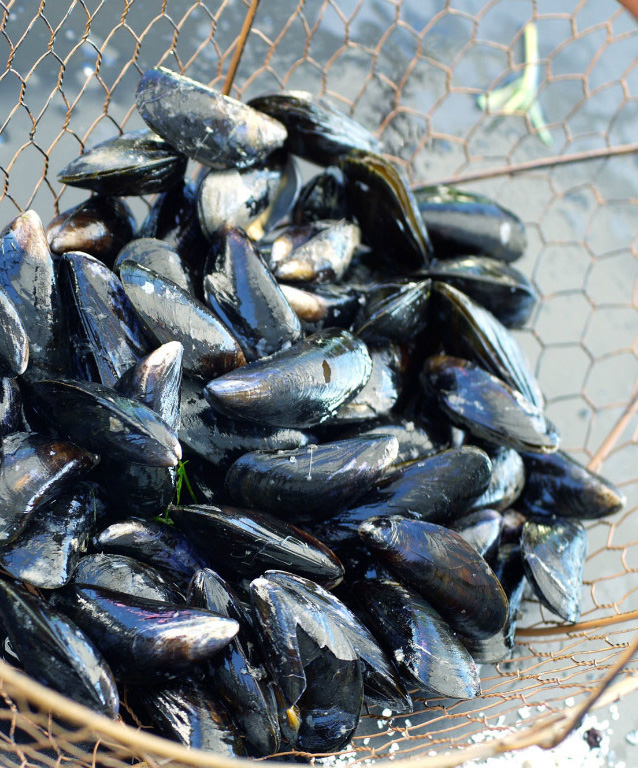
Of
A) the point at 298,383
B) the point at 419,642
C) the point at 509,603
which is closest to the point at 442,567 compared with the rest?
the point at 419,642

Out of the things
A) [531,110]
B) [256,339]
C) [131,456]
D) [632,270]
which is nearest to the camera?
[131,456]

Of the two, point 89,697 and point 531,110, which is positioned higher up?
point 531,110

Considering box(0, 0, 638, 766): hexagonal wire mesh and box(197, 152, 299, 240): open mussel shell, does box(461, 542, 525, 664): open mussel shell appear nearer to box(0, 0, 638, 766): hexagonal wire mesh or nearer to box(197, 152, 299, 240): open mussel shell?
box(0, 0, 638, 766): hexagonal wire mesh

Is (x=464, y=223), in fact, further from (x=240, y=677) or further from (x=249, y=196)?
(x=240, y=677)

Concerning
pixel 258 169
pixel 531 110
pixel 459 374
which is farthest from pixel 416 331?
pixel 531 110

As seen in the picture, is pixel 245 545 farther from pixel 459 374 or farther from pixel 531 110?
pixel 531 110

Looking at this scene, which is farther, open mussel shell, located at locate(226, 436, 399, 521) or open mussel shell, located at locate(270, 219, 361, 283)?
open mussel shell, located at locate(270, 219, 361, 283)

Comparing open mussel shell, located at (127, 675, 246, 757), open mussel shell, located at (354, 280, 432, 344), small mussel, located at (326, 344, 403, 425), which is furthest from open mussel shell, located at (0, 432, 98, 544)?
open mussel shell, located at (354, 280, 432, 344)
